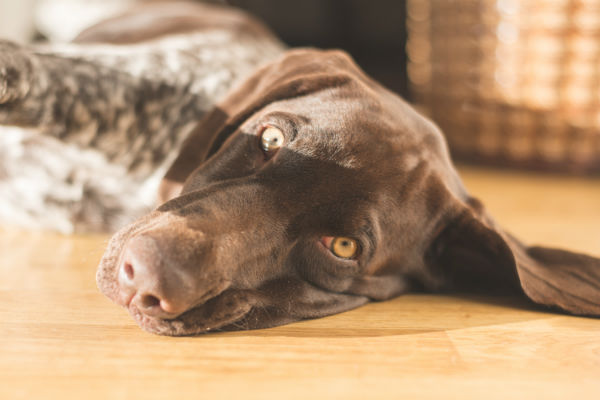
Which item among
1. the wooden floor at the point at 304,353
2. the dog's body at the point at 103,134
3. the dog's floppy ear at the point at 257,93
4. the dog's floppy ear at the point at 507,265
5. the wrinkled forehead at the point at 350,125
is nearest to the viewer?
the wooden floor at the point at 304,353

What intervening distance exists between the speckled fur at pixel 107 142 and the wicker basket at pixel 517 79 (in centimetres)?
261

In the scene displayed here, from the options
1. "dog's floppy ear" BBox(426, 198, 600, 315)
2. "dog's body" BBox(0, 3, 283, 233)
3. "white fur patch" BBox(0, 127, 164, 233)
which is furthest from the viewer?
"white fur patch" BBox(0, 127, 164, 233)

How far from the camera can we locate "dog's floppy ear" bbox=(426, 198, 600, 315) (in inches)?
86.5

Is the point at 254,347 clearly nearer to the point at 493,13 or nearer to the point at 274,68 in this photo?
the point at 274,68

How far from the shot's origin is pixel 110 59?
2990 millimetres

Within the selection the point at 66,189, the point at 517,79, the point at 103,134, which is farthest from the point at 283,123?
the point at 517,79

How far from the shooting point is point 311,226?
199cm

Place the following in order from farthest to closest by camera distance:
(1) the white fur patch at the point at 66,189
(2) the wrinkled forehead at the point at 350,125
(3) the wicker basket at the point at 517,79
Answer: (3) the wicker basket at the point at 517,79
(1) the white fur patch at the point at 66,189
(2) the wrinkled forehead at the point at 350,125

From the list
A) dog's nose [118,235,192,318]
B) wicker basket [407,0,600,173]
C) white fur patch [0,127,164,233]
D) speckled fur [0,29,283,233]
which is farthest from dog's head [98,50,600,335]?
wicker basket [407,0,600,173]

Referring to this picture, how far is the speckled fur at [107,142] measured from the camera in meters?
2.85

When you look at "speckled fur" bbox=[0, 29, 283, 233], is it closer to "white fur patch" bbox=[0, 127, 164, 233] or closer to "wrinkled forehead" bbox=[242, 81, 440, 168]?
"white fur patch" bbox=[0, 127, 164, 233]

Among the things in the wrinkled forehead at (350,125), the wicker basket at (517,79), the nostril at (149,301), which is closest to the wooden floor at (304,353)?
the nostril at (149,301)

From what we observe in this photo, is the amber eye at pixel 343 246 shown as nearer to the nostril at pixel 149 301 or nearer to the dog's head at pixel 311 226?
the dog's head at pixel 311 226

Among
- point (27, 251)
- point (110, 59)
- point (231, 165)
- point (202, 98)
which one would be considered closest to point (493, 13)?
point (202, 98)
